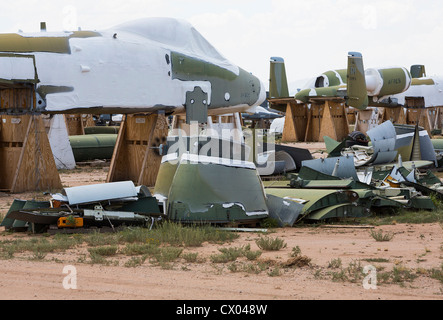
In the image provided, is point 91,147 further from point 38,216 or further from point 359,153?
point 38,216

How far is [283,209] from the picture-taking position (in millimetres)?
11711

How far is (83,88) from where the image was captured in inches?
609

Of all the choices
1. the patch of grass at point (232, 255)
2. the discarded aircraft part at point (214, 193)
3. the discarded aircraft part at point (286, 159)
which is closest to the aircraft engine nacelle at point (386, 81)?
the discarded aircraft part at point (286, 159)

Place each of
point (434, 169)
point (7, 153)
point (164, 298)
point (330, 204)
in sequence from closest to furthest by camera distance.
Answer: point (164, 298), point (330, 204), point (7, 153), point (434, 169)

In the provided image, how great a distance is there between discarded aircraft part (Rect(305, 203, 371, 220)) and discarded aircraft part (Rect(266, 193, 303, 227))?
0.86 ft

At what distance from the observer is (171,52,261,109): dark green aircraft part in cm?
1730

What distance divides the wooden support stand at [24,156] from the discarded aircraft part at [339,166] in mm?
6610

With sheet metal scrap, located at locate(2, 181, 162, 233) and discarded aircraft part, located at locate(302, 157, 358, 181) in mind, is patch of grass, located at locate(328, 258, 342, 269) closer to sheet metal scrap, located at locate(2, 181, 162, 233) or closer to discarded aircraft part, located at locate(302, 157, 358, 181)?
sheet metal scrap, located at locate(2, 181, 162, 233)

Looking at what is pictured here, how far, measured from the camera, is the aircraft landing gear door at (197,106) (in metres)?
17.5

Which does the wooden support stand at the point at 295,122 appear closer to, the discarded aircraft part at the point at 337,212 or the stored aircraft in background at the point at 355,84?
the stored aircraft in background at the point at 355,84

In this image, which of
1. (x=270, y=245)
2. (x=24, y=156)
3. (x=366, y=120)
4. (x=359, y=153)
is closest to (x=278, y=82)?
(x=366, y=120)
